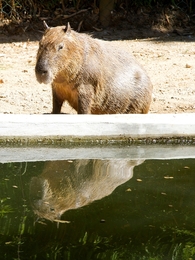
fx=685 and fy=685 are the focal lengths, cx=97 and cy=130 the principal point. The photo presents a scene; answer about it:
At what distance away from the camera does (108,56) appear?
255 inches

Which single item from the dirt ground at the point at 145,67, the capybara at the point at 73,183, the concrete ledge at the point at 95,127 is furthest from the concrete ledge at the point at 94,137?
the dirt ground at the point at 145,67

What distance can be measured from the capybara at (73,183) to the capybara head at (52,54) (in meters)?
0.95

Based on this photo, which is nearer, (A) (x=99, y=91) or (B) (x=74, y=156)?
(B) (x=74, y=156)

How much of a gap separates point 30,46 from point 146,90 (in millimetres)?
3529

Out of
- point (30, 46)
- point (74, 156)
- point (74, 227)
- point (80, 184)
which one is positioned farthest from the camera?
point (30, 46)

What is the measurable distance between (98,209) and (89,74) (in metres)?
2.01

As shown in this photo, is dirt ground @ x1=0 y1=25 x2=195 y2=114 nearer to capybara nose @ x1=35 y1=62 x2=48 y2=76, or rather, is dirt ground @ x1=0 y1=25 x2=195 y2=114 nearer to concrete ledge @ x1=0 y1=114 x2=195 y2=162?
capybara nose @ x1=35 y1=62 x2=48 y2=76

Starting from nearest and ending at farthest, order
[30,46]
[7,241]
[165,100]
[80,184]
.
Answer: [7,241]
[80,184]
[165,100]
[30,46]

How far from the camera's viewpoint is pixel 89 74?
6.29 meters

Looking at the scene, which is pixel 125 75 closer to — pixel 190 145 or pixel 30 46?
pixel 190 145

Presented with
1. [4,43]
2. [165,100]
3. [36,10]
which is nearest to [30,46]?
[4,43]

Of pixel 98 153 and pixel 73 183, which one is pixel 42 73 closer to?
pixel 98 153

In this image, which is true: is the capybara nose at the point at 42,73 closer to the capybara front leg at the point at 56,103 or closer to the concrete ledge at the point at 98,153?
the capybara front leg at the point at 56,103

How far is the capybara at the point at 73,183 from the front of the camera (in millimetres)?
4641
